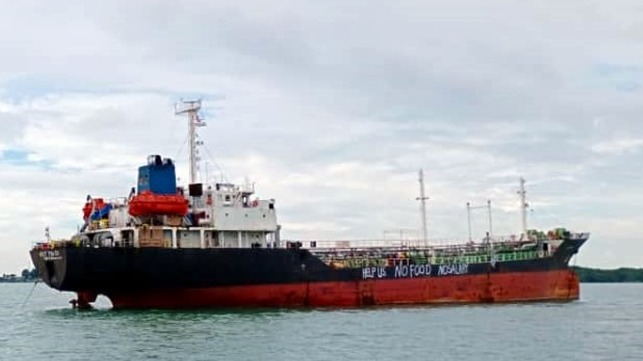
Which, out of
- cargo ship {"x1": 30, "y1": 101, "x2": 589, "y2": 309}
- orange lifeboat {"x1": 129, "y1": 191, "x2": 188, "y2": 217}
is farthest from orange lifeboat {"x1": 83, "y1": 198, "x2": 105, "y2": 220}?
orange lifeboat {"x1": 129, "y1": 191, "x2": 188, "y2": 217}

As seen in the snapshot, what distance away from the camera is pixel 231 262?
39.3 metres

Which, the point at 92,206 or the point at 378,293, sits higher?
the point at 92,206

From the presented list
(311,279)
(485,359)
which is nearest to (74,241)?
(311,279)

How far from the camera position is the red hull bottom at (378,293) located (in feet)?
128

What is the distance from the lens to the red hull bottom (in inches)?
1537

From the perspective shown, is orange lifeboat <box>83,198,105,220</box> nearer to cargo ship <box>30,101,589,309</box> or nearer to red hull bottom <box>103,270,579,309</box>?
cargo ship <box>30,101,589,309</box>

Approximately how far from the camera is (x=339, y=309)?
41719mm

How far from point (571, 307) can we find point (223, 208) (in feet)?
59.7

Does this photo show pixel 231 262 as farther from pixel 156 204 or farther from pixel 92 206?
pixel 92 206

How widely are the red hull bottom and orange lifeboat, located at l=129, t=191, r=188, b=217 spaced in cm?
349

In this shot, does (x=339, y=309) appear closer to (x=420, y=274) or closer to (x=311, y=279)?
(x=311, y=279)

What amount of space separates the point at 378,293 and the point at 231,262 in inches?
328

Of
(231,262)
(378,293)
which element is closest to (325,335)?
(231,262)

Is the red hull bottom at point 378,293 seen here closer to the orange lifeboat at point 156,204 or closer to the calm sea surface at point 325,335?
the calm sea surface at point 325,335
